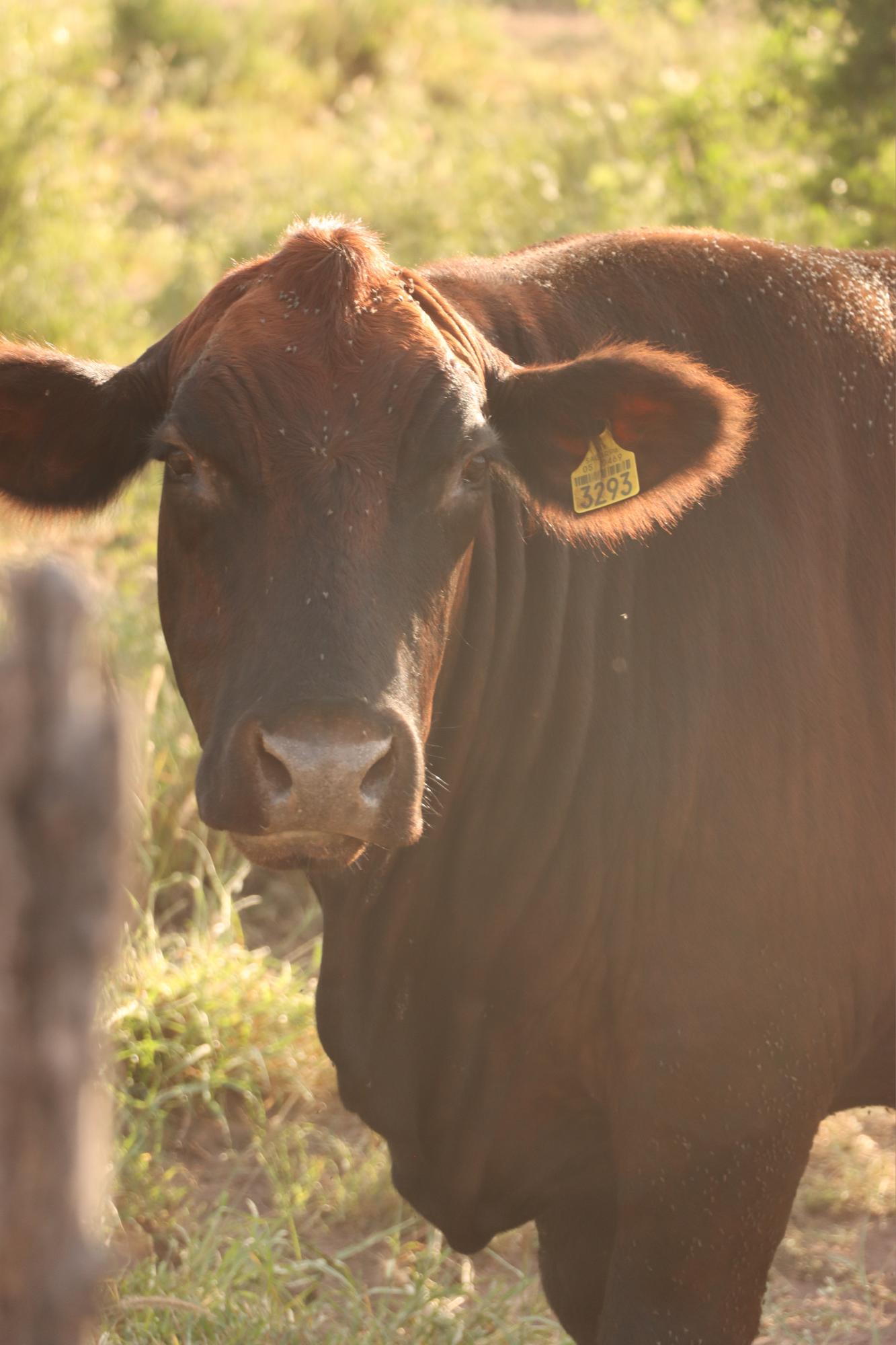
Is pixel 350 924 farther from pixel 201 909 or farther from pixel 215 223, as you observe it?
pixel 215 223

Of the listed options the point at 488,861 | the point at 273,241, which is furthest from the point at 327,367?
the point at 273,241

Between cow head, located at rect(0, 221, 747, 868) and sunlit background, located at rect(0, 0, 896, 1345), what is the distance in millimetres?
A: 357

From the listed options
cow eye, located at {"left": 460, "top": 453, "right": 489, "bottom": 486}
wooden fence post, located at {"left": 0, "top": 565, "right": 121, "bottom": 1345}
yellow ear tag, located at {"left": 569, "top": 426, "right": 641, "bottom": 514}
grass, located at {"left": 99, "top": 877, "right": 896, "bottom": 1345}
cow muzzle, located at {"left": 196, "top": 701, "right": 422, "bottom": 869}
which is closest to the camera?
wooden fence post, located at {"left": 0, "top": 565, "right": 121, "bottom": 1345}

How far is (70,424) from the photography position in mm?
2904

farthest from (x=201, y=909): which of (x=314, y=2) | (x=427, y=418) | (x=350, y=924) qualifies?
(x=314, y=2)

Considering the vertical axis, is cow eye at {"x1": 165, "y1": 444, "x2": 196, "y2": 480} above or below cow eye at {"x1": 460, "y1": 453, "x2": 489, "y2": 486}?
above

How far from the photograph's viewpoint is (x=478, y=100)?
15.1 m

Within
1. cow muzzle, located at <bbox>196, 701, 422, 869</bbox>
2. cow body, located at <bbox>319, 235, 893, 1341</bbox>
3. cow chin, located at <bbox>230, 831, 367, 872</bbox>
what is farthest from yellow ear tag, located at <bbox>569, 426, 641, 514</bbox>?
cow chin, located at <bbox>230, 831, 367, 872</bbox>

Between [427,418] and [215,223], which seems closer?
[427,418]

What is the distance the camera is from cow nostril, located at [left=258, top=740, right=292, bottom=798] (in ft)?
7.39

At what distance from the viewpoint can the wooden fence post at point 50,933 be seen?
39.4 inches

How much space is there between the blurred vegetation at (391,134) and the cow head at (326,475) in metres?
4.12

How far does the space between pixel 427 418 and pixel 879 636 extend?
96cm

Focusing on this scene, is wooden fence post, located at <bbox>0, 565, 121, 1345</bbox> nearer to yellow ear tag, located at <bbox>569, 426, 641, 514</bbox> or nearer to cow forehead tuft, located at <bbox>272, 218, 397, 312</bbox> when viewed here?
cow forehead tuft, located at <bbox>272, 218, 397, 312</bbox>
